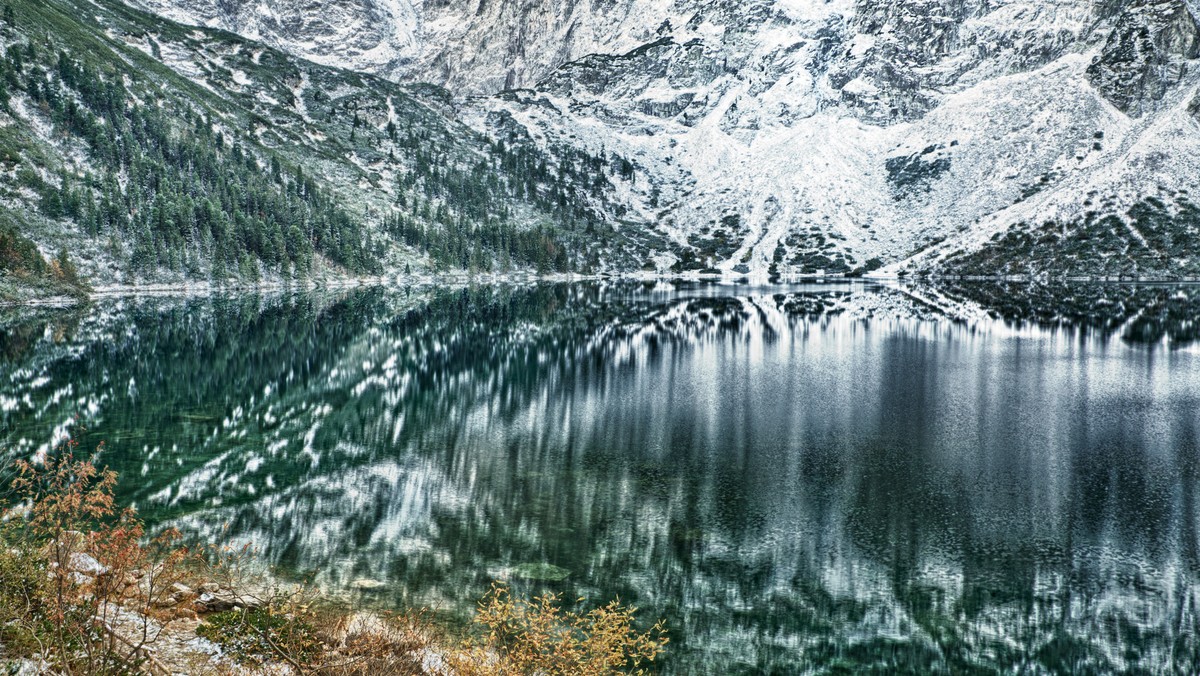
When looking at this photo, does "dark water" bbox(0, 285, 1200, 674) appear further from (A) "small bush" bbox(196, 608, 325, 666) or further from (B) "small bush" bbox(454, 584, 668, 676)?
(A) "small bush" bbox(196, 608, 325, 666)

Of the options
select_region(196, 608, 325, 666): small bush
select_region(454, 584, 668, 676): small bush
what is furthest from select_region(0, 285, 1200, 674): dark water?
select_region(196, 608, 325, 666): small bush

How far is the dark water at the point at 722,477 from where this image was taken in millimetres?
18688

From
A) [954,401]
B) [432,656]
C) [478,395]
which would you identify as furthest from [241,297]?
[432,656]

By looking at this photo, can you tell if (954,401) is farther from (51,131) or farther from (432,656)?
(51,131)

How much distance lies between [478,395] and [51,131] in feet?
553

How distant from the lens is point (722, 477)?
96.8 feet

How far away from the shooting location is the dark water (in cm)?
1869

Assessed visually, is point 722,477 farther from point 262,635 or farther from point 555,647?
point 262,635

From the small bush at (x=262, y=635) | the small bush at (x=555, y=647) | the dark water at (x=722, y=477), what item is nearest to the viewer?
the small bush at (x=555, y=647)

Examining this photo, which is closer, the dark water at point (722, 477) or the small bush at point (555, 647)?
the small bush at point (555, 647)

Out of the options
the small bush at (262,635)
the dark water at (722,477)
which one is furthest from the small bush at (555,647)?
the small bush at (262,635)

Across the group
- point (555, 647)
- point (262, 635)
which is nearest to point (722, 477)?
point (555, 647)

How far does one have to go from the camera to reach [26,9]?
19988cm

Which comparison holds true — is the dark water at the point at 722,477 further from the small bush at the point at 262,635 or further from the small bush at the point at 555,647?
the small bush at the point at 262,635
